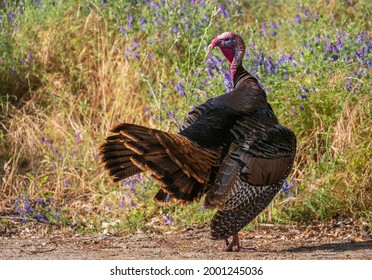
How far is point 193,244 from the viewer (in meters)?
7.20

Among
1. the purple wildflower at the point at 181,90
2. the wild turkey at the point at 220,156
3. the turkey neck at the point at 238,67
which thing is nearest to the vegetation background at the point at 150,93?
the purple wildflower at the point at 181,90

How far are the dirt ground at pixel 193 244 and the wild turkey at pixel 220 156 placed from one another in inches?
14.2

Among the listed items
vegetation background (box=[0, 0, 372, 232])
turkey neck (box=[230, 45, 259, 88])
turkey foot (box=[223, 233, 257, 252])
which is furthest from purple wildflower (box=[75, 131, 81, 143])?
turkey foot (box=[223, 233, 257, 252])

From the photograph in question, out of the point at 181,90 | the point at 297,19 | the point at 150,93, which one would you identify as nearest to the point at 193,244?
the point at 181,90

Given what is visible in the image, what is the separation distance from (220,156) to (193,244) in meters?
1.05

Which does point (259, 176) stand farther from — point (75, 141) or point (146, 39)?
point (146, 39)

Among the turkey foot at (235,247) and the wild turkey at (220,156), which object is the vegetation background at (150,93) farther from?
the wild turkey at (220,156)

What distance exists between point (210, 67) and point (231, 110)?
6.51 ft

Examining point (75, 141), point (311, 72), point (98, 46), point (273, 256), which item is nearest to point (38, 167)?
point (75, 141)

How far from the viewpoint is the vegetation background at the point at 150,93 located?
312 inches

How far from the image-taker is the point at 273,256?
6484 millimetres

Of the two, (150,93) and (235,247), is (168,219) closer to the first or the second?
(235,247)

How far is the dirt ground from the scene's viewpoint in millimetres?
6641

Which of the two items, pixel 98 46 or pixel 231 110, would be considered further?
pixel 98 46
